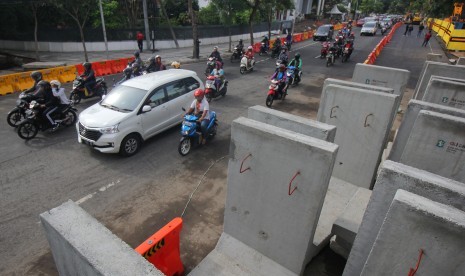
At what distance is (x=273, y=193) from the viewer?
409cm

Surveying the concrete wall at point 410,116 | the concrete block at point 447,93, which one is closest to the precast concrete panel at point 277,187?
the concrete wall at point 410,116

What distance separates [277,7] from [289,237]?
95.7ft

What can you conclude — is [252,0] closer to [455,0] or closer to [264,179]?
[455,0]

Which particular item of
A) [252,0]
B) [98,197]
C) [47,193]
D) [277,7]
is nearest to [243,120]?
[98,197]

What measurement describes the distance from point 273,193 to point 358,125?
11.0ft

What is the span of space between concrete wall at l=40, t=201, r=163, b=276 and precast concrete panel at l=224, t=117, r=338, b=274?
6.71 feet

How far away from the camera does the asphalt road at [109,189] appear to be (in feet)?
17.0

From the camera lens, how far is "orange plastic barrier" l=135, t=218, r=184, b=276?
13.1ft

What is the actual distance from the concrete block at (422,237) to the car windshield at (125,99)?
698cm

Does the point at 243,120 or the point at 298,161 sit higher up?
the point at 243,120

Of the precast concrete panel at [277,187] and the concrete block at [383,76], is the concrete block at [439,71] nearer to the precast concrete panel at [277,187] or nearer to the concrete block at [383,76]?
the concrete block at [383,76]

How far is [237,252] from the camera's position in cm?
473

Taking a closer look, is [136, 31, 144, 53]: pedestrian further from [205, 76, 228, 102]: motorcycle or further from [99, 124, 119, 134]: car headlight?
[99, 124, 119, 134]: car headlight

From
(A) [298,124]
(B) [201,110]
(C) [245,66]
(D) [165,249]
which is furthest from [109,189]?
(C) [245,66]
